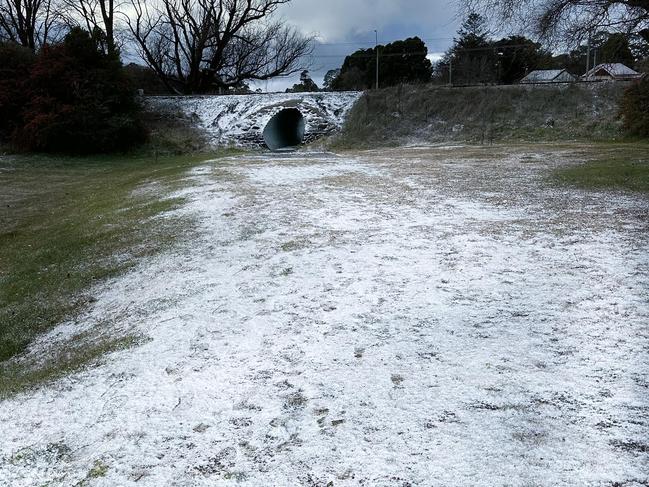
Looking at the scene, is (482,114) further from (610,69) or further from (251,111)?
(251,111)

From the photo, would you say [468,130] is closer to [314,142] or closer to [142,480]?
[314,142]

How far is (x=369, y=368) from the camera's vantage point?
3387 mm

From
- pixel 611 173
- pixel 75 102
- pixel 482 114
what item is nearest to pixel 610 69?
pixel 482 114

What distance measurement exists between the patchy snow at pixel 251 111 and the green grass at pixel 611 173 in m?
12.3

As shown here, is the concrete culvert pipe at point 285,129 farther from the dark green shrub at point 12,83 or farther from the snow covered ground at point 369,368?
the snow covered ground at point 369,368

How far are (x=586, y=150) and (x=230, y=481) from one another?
1512 cm

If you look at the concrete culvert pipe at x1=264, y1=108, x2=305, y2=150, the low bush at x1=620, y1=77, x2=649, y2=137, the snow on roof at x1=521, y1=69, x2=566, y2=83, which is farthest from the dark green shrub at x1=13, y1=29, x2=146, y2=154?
the low bush at x1=620, y1=77, x2=649, y2=137

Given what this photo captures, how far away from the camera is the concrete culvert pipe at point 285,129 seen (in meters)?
22.5

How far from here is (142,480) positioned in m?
2.55

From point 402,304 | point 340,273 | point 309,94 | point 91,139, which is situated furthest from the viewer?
point 309,94

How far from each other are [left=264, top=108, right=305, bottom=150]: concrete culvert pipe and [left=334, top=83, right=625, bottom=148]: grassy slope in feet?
8.42

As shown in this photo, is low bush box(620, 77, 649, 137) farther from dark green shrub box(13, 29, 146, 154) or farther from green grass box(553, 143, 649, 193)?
dark green shrub box(13, 29, 146, 154)

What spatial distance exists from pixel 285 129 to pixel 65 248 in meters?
17.7

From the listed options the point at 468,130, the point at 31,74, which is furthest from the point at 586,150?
the point at 31,74
